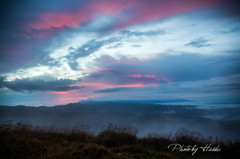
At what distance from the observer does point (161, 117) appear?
19675cm

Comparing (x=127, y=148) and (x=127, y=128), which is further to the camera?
(x=127, y=128)

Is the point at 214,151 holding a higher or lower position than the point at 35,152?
lower

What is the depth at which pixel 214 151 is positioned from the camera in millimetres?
7633

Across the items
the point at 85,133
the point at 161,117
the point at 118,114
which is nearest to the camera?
the point at 85,133

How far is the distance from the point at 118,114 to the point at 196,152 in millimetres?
170580

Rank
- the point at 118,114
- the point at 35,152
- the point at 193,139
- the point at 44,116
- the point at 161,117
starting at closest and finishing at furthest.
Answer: the point at 35,152 < the point at 193,139 < the point at 44,116 < the point at 118,114 < the point at 161,117

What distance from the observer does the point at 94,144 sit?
7004 mm

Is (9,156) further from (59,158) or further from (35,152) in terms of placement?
(59,158)

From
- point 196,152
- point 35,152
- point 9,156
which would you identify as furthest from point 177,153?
point 9,156

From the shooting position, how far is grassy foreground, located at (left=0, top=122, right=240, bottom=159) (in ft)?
19.1

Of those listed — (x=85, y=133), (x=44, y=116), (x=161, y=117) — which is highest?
(x=85, y=133)

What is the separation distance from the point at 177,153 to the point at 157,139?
6.37ft

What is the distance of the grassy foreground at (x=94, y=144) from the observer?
583 cm

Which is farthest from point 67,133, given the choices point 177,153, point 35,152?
point 177,153
